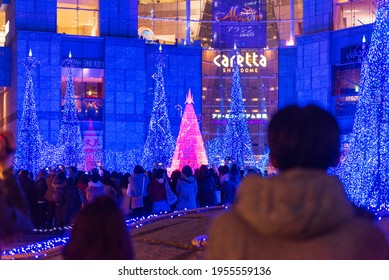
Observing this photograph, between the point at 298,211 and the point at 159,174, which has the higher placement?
the point at 298,211

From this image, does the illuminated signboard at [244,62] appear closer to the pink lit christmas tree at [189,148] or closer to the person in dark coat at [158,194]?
the pink lit christmas tree at [189,148]

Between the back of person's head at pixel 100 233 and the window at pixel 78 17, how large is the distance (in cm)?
3839

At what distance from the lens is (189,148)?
26.7 m

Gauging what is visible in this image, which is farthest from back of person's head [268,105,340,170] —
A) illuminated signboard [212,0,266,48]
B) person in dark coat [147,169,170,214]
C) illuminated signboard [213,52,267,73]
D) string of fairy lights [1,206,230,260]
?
illuminated signboard [212,0,266,48]

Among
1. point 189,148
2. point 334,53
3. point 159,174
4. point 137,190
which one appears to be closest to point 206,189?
point 159,174

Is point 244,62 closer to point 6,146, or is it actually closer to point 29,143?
point 29,143

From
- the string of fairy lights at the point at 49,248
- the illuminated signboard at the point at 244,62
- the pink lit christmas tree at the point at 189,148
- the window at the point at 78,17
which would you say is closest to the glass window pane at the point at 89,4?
the window at the point at 78,17

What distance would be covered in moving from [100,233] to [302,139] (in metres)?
1.24

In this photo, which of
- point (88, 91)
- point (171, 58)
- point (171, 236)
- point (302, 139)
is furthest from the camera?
point (171, 58)

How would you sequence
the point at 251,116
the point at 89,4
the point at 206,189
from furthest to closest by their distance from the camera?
1. the point at 251,116
2. the point at 89,4
3. the point at 206,189

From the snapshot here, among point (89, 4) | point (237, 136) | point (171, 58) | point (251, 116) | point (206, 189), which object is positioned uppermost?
point (89, 4)

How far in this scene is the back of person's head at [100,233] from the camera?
3715 millimetres
